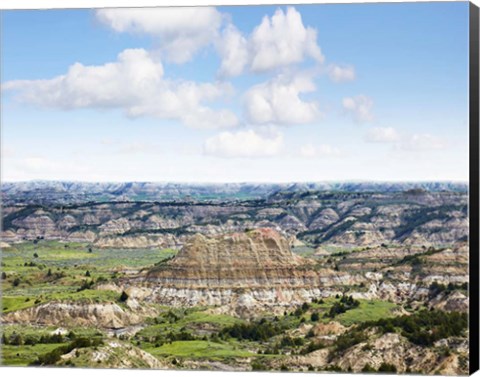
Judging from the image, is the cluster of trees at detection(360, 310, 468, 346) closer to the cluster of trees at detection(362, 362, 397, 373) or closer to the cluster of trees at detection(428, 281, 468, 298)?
the cluster of trees at detection(428, 281, 468, 298)

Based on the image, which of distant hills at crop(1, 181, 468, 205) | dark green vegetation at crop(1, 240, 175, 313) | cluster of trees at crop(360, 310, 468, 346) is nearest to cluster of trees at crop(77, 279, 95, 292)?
dark green vegetation at crop(1, 240, 175, 313)

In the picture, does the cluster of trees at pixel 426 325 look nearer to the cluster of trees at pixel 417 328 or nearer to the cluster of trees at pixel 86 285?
the cluster of trees at pixel 417 328

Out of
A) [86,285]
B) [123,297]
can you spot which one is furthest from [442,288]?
[86,285]

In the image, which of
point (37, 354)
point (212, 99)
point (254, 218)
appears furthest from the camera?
point (254, 218)

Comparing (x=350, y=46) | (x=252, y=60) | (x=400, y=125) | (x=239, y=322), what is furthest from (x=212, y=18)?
(x=239, y=322)

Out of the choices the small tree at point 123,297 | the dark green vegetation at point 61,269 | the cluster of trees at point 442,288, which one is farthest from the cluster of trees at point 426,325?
the dark green vegetation at point 61,269

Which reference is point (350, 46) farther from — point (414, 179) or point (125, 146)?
point (125, 146)
